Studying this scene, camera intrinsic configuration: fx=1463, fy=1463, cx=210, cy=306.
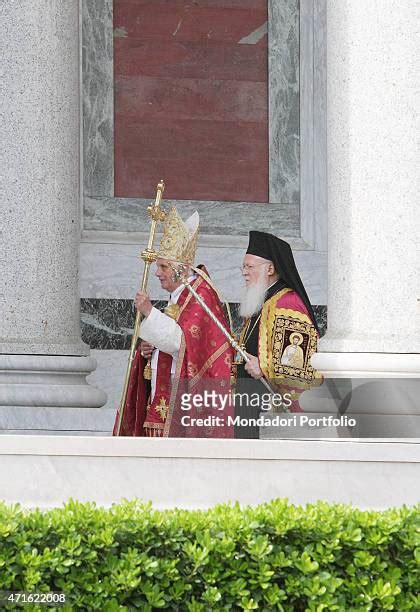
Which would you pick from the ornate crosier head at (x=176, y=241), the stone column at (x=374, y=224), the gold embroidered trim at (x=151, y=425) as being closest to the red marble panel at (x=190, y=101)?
the ornate crosier head at (x=176, y=241)

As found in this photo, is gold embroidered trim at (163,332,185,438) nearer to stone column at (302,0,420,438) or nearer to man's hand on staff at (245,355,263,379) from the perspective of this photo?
man's hand on staff at (245,355,263,379)

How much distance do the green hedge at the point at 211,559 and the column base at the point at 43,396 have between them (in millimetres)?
2997

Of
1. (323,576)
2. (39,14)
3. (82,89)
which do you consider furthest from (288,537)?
(82,89)

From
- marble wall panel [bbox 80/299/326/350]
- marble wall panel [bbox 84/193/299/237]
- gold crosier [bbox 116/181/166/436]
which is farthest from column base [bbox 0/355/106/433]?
marble wall panel [bbox 84/193/299/237]

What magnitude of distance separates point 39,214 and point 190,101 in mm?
4520

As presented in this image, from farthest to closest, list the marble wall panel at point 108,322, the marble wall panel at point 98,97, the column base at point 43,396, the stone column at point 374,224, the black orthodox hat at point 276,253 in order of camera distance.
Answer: the marble wall panel at point 98,97 < the marble wall panel at point 108,322 < the black orthodox hat at point 276,253 < the column base at point 43,396 < the stone column at point 374,224

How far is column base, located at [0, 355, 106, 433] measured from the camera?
37.9ft

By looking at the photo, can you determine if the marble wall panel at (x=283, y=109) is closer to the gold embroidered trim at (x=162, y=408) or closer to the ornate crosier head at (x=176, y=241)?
the ornate crosier head at (x=176, y=241)

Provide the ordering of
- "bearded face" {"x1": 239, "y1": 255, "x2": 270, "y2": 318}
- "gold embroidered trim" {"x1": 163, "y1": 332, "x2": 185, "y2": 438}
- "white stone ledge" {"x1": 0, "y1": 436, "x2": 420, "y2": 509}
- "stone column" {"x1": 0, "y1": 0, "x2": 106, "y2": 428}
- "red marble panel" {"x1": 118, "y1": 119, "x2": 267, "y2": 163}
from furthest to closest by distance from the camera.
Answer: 1. "red marble panel" {"x1": 118, "y1": 119, "x2": 267, "y2": 163}
2. "bearded face" {"x1": 239, "y1": 255, "x2": 270, "y2": 318}
3. "stone column" {"x1": 0, "y1": 0, "x2": 106, "y2": 428}
4. "gold embroidered trim" {"x1": 163, "y1": 332, "x2": 185, "y2": 438}
5. "white stone ledge" {"x1": 0, "y1": 436, "x2": 420, "y2": 509}

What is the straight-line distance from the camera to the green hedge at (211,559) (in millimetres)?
8211

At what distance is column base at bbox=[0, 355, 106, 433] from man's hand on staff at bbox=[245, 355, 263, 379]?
130cm

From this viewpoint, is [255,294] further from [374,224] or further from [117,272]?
[117,272]

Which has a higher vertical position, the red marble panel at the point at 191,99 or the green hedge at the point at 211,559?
the red marble panel at the point at 191,99

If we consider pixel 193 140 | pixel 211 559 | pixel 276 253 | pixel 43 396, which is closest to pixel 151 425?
→ pixel 43 396
